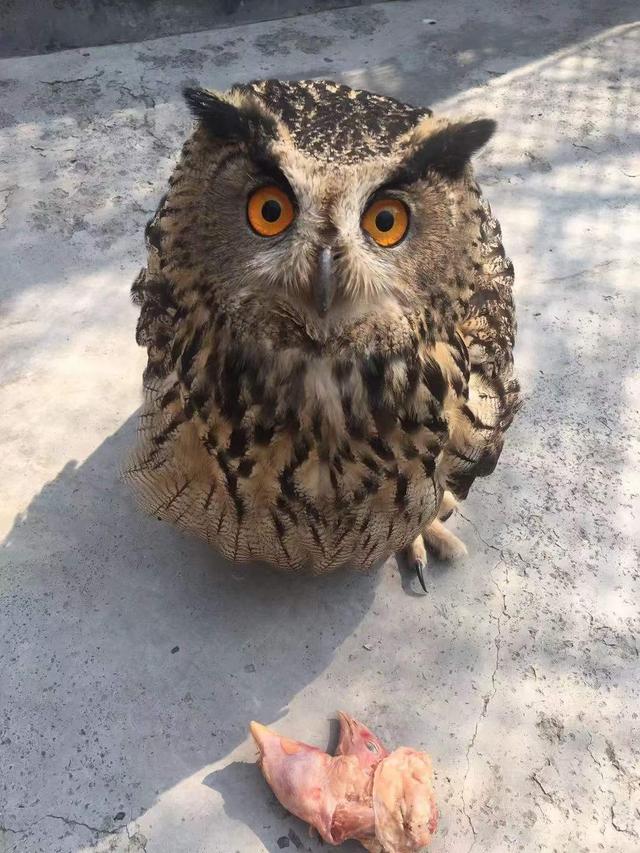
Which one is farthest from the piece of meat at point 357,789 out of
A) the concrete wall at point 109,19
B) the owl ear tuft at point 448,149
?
the concrete wall at point 109,19

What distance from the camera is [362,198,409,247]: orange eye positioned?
1.02 m

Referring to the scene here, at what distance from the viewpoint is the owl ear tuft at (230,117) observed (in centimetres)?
101

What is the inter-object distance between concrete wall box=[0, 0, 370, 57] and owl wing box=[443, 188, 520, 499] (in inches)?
106

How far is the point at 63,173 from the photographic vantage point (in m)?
2.74

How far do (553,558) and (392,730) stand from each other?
1.98ft

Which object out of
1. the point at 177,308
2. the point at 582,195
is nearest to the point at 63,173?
the point at 177,308

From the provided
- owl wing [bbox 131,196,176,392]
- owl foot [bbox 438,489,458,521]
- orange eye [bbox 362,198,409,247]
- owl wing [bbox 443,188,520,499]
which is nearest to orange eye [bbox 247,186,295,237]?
orange eye [bbox 362,198,409,247]

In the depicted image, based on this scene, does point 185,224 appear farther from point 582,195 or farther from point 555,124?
point 555,124

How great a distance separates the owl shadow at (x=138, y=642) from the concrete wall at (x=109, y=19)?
2.50 meters

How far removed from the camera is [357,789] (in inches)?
55.1

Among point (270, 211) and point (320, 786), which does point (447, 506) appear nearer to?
point (320, 786)

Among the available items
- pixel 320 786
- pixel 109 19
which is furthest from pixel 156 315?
pixel 109 19

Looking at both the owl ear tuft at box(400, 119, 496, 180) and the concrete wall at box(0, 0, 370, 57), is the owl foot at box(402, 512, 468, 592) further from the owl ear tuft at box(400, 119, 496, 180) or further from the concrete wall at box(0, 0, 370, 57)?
the concrete wall at box(0, 0, 370, 57)

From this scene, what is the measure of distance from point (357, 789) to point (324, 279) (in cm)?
98
